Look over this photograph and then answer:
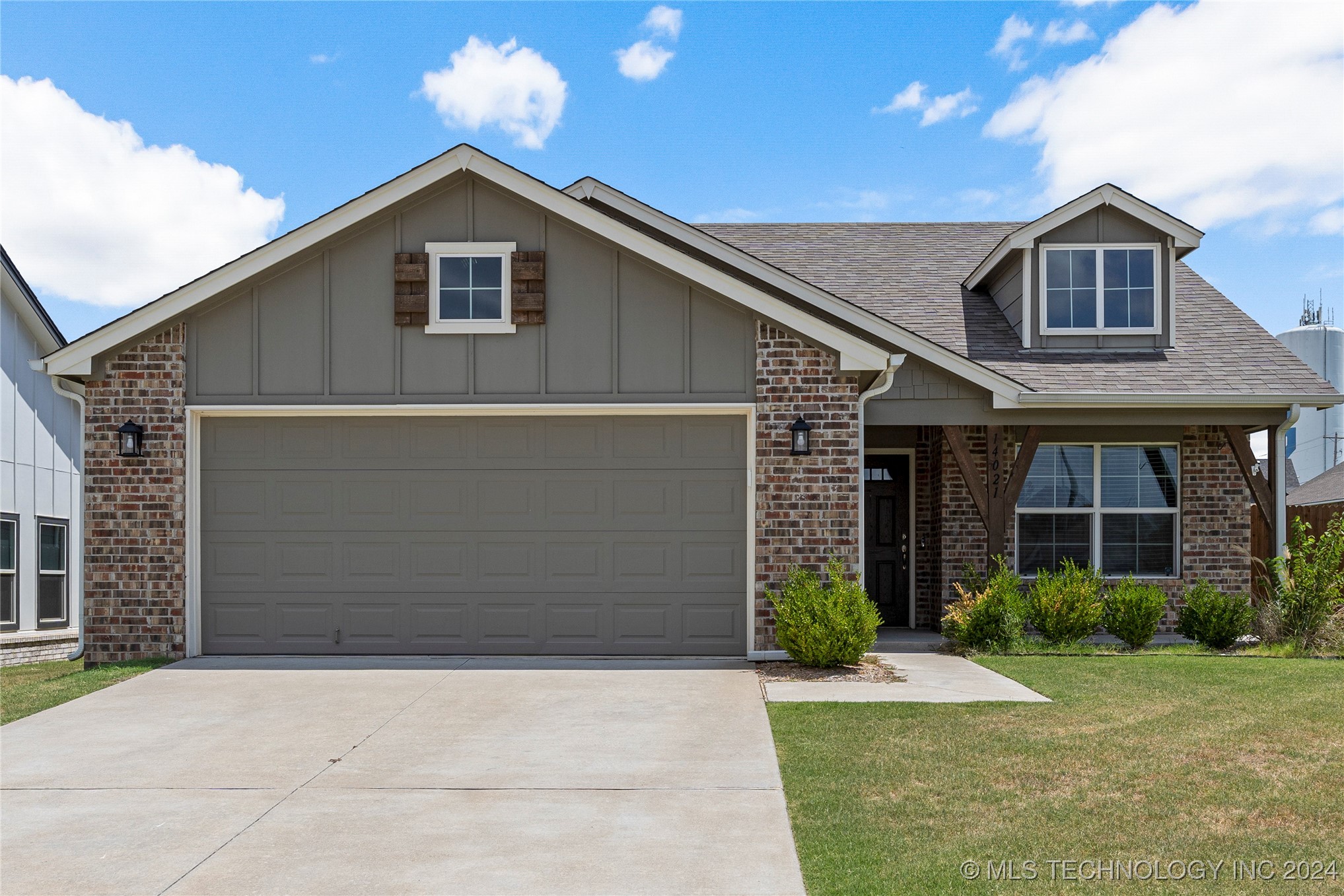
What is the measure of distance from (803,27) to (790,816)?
9.29 metres

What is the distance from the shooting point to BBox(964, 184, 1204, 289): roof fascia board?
12.7 metres

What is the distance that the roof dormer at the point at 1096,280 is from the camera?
1296cm

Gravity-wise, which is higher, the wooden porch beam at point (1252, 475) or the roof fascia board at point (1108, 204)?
the roof fascia board at point (1108, 204)

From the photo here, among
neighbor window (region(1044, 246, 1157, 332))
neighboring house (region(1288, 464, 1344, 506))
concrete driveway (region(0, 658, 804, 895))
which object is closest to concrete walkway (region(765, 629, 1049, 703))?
concrete driveway (region(0, 658, 804, 895))

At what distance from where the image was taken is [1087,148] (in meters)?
14.6

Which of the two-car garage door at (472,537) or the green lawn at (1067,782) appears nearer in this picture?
the green lawn at (1067,782)

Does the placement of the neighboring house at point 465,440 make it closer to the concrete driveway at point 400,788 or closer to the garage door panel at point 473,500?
the garage door panel at point 473,500

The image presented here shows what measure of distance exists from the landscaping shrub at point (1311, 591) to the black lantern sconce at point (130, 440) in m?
12.2

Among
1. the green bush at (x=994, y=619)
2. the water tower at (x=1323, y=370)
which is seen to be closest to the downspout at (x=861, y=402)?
the green bush at (x=994, y=619)

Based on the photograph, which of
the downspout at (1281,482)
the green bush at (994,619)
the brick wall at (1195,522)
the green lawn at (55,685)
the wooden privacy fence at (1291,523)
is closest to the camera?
the green lawn at (55,685)

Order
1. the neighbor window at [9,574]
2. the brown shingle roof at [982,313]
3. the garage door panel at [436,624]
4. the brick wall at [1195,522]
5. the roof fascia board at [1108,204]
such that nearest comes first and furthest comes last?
the garage door panel at [436,624] < the brown shingle roof at [982,313] < the roof fascia board at [1108,204] < the brick wall at [1195,522] < the neighbor window at [9,574]

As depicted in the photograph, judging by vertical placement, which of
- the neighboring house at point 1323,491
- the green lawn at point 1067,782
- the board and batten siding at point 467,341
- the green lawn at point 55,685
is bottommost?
the green lawn at point 55,685

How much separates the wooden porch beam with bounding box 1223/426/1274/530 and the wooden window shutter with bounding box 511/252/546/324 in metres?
8.17

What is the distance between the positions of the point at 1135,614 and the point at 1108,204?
17.0ft
